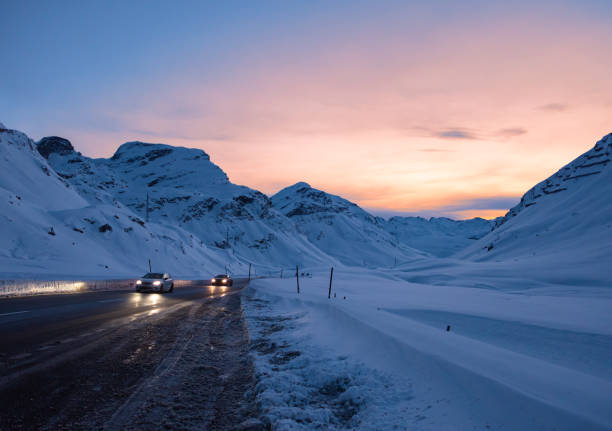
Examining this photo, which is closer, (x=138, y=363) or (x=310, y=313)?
(x=138, y=363)

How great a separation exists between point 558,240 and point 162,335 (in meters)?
131

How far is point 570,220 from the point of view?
123250 millimetres

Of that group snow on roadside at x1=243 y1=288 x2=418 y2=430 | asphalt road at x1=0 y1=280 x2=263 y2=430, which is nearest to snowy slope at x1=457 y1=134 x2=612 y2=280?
snow on roadside at x1=243 y1=288 x2=418 y2=430

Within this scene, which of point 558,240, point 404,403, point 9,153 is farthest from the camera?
point 558,240

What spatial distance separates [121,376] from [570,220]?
148 meters

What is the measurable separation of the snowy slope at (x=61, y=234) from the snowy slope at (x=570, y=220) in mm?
65488

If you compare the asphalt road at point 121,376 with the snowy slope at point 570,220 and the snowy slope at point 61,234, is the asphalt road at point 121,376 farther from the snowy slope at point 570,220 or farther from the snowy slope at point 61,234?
the snowy slope at point 570,220

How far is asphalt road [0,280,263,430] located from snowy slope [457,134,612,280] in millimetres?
65210

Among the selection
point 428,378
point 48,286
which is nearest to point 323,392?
point 428,378

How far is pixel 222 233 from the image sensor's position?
504ft

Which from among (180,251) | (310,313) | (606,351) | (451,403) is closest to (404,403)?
(451,403)

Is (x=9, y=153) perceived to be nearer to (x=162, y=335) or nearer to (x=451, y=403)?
(x=162, y=335)

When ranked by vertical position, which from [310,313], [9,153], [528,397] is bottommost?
[310,313]

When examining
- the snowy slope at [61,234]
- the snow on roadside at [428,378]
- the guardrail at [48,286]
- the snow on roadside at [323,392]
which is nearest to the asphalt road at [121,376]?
the snow on roadside at [323,392]
